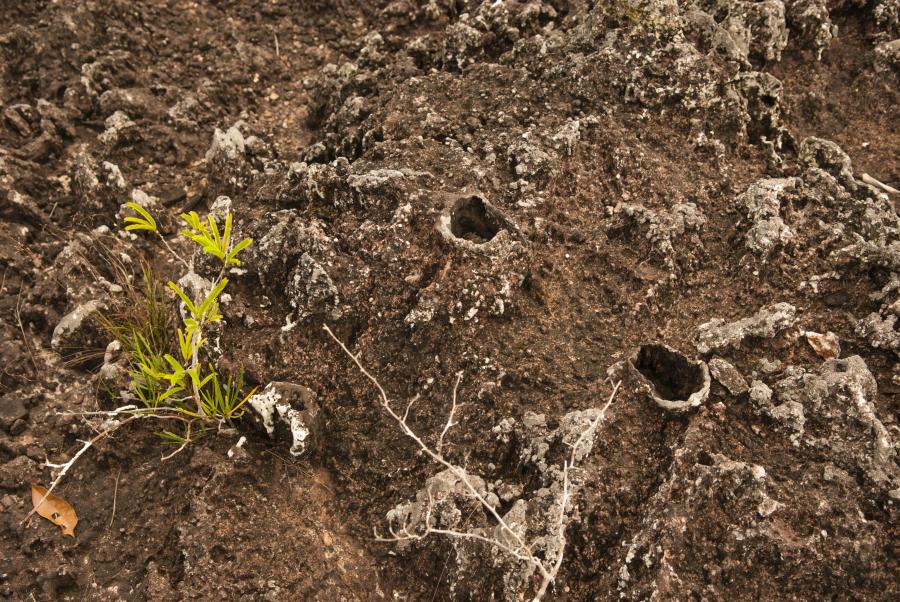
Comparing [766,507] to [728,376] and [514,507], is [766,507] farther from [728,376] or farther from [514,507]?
[514,507]

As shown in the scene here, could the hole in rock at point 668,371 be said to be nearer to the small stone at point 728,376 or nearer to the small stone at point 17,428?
the small stone at point 728,376

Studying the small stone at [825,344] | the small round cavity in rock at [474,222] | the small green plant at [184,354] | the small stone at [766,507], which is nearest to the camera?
the small stone at [766,507]

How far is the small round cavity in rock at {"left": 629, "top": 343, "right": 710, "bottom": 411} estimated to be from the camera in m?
2.09

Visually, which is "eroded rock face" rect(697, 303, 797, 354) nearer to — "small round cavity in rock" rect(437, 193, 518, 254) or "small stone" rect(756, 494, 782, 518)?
"small stone" rect(756, 494, 782, 518)

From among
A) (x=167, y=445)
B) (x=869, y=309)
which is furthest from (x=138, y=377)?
(x=869, y=309)

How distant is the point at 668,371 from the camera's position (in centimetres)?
220

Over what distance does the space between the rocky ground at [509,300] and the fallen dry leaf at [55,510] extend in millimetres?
30

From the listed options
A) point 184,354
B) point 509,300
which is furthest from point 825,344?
point 184,354

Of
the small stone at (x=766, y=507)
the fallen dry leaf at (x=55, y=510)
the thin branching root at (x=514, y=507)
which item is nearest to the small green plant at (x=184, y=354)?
the fallen dry leaf at (x=55, y=510)

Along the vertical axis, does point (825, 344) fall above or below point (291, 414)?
above

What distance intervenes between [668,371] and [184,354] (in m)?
1.49

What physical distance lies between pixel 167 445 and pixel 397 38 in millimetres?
2081

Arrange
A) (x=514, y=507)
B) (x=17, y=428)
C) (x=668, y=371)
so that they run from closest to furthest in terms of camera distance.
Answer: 1. (x=514, y=507)
2. (x=668, y=371)
3. (x=17, y=428)

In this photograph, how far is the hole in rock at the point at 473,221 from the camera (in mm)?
2389
